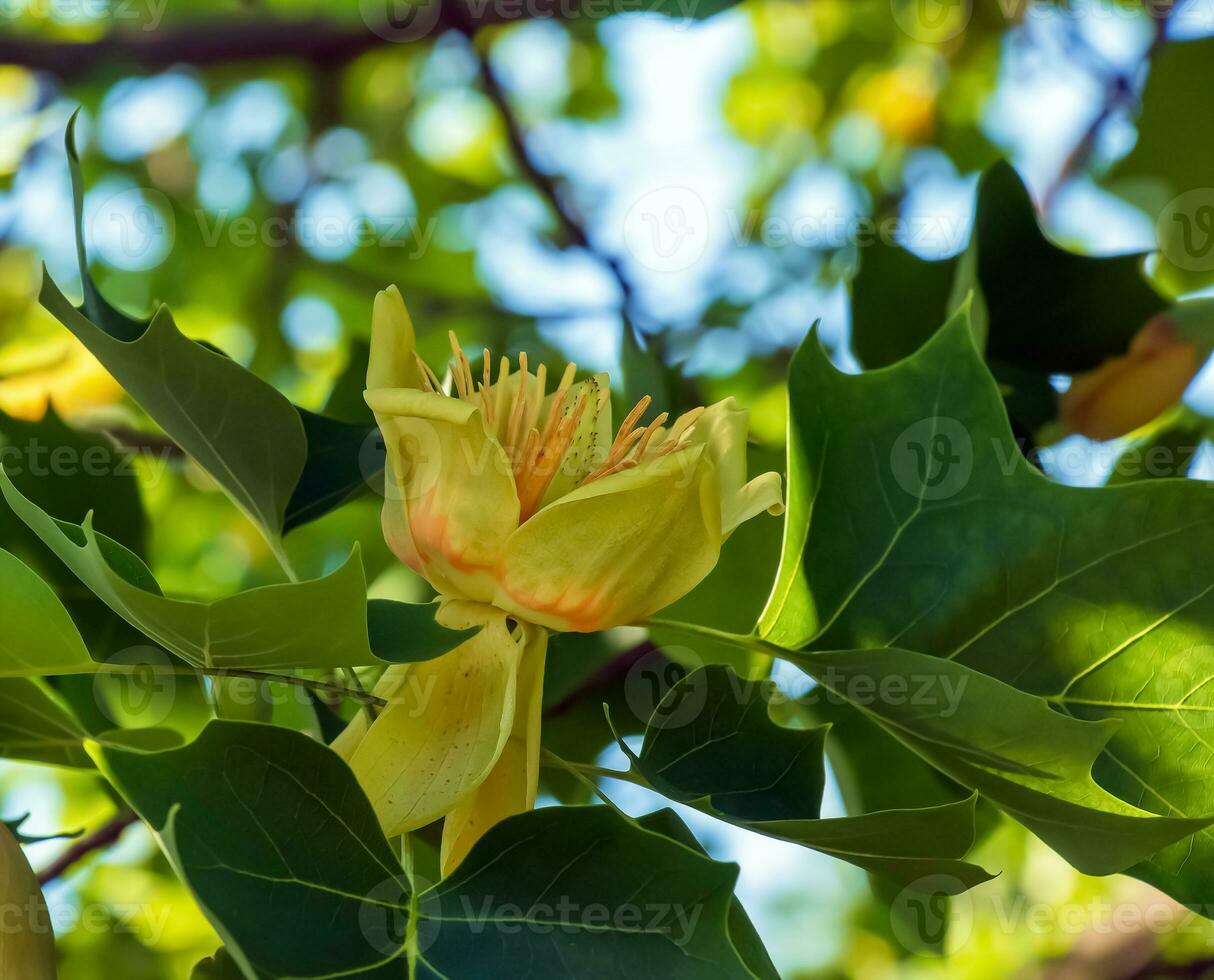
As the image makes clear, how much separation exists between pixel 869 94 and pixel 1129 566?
2.33 m

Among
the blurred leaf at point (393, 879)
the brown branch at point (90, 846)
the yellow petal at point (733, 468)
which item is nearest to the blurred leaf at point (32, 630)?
the blurred leaf at point (393, 879)

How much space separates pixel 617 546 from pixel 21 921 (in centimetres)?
40

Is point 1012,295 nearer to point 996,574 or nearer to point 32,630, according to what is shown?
point 996,574

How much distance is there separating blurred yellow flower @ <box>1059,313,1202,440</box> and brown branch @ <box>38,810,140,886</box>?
1.00 m

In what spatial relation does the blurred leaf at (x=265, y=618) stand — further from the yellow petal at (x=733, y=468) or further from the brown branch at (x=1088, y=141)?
the brown branch at (x=1088, y=141)

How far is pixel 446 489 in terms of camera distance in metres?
Result: 0.73

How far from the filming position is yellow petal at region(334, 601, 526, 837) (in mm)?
689

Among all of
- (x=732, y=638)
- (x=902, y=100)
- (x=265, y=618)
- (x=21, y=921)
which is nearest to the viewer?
(x=265, y=618)

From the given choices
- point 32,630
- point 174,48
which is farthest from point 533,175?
point 32,630

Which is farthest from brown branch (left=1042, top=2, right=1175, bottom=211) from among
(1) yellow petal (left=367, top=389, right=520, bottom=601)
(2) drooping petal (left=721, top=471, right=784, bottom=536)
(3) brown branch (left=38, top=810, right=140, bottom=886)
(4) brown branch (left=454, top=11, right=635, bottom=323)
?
(3) brown branch (left=38, top=810, right=140, bottom=886)

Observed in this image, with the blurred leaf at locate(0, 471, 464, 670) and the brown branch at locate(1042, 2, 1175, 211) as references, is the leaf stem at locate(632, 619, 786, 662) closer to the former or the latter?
the blurred leaf at locate(0, 471, 464, 670)

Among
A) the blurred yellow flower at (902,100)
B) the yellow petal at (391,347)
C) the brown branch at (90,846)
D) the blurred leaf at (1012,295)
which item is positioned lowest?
the brown branch at (90,846)

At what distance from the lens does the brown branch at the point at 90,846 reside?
1.13 m

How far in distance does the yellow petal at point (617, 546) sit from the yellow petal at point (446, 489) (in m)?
0.02
